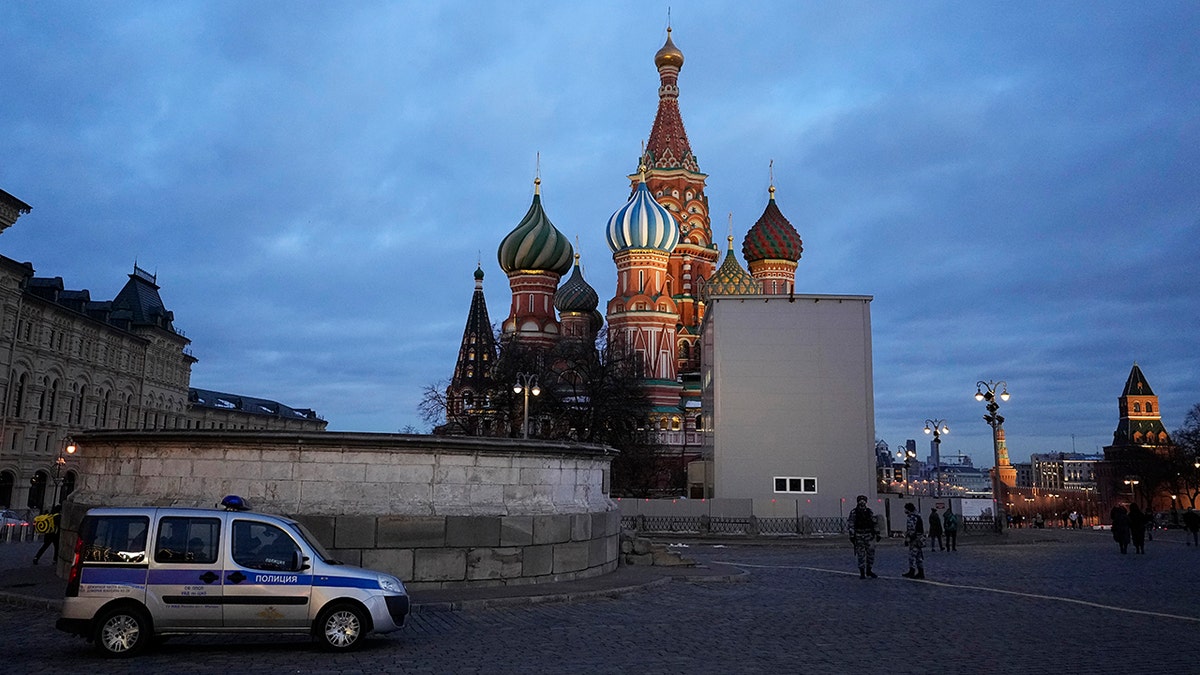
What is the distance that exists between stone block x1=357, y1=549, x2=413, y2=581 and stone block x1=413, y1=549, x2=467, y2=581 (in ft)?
0.32

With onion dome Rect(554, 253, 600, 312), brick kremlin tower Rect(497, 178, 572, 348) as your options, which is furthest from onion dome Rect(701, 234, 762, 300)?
brick kremlin tower Rect(497, 178, 572, 348)

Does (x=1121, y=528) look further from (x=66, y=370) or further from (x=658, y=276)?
(x=66, y=370)

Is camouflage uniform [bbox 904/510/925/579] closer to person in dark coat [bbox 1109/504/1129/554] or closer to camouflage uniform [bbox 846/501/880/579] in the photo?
camouflage uniform [bbox 846/501/880/579]

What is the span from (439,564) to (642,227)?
59118 millimetres

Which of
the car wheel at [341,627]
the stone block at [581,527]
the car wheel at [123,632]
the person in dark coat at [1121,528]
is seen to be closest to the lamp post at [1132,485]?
the person in dark coat at [1121,528]

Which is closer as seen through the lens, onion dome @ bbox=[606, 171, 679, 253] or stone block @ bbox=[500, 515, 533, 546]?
stone block @ bbox=[500, 515, 533, 546]

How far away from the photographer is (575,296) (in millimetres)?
77938

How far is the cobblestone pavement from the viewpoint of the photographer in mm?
8633

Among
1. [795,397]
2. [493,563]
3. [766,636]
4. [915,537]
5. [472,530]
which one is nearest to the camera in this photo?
[766,636]

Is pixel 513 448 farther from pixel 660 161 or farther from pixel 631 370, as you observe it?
pixel 660 161

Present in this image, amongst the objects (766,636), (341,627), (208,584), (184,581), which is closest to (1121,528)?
(766,636)

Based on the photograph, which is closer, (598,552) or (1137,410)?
(598,552)

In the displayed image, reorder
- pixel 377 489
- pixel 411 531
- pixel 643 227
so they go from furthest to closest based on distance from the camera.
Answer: pixel 643 227 → pixel 377 489 → pixel 411 531

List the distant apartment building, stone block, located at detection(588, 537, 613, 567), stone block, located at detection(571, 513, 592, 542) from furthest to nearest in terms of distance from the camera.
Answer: the distant apartment building < stone block, located at detection(588, 537, 613, 567) < stone block, located at detection(571, 513, 592, 542)
